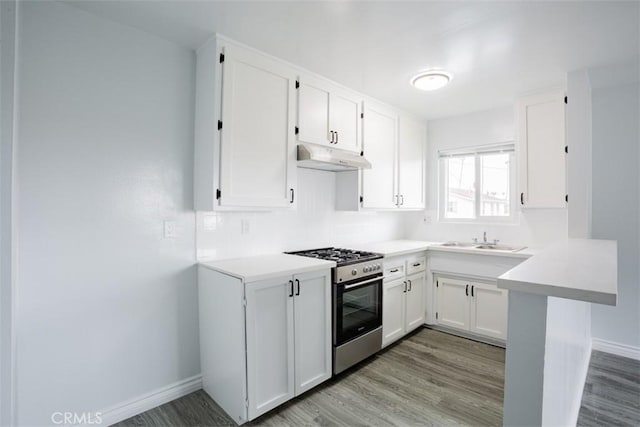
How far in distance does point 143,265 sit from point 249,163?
3.24ft

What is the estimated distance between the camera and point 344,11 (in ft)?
6.07

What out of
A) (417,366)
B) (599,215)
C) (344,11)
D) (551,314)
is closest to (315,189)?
(344,11)

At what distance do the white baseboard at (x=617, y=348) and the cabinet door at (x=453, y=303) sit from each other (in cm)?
121

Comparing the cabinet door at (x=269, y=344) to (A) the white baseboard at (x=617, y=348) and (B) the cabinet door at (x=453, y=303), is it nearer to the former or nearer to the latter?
(B) the cabinet door at (x=453, y=303)

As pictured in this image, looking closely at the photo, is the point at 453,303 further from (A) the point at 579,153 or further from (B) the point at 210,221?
(B) the point at 210,221

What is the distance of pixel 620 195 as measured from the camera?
295cm

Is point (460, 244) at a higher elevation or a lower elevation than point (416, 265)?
higher

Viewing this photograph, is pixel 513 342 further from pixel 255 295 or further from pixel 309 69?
pixel 309 69

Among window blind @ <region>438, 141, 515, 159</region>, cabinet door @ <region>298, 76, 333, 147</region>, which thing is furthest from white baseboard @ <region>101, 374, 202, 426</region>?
window blind @ <region>438, 141, 515, 159</region>

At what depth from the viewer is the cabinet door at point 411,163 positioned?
365 cm

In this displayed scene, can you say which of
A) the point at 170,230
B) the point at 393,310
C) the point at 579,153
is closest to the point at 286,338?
the point at 170,230

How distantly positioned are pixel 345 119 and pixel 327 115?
0.81 feet

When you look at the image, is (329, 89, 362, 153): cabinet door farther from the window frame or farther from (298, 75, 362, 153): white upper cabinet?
the window frame

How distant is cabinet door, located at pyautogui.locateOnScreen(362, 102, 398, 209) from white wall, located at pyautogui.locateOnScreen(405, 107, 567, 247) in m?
0.85
